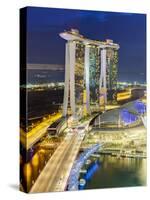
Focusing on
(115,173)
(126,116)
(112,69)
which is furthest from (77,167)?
(112,69)

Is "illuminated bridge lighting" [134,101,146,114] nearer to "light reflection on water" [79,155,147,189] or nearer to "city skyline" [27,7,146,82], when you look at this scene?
"city skyline" [27,7,146,82]

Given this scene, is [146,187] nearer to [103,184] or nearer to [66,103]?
[103,184]

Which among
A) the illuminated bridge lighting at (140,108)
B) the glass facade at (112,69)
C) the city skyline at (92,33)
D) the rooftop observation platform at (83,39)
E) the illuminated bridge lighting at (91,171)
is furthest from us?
the illuminated bridge lighting at (140,108)

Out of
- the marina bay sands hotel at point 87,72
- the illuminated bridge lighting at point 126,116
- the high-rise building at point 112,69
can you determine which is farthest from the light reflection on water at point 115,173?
the high-rise building at point 112,69

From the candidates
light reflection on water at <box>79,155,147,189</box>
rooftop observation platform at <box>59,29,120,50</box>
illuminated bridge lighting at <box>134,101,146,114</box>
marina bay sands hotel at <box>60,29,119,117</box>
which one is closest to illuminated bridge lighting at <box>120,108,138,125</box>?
illuminated bridge lighting at <box>134,101,146,114</box>

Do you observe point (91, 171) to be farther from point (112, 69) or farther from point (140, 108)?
point (112, 69)

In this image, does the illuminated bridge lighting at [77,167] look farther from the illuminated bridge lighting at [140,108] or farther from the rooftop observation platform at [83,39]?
the rooftop observation platform at [83,39]

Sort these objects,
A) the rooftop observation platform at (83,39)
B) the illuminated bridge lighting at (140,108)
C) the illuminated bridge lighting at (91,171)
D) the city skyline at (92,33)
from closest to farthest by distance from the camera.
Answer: the city skyline at (92,33)
the rooftop observation platform at (83,39)
the illuminated bridge lighting at (91,171)
the illuminated bridge lighting at (140,108)
